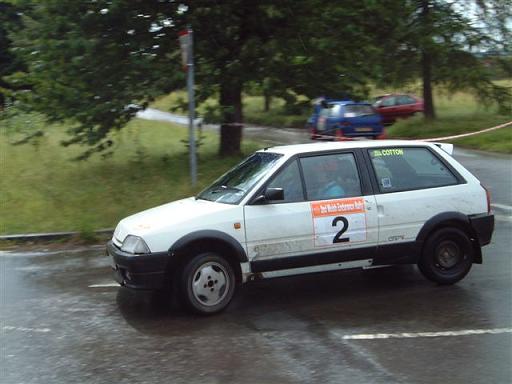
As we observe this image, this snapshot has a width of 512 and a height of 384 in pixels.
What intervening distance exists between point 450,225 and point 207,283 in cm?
280

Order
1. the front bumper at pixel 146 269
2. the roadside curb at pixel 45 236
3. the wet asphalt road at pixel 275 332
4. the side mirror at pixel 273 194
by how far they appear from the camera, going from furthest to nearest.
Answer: the roadside curb at pixel 45 236 → the side mirror at pixel 273 194 → the front bumper at pixel 146 269 → the wet asphalt road at pixel 275 332

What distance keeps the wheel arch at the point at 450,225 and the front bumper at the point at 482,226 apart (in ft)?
0.13

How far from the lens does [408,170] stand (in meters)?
6.80

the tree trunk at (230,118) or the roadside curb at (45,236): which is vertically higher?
the tree trunk at (230,118)

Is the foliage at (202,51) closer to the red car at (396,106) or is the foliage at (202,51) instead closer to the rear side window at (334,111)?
the rear side window at (334,111)

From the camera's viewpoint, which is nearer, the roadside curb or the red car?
the roadside curb

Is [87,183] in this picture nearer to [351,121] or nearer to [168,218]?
[168,218]

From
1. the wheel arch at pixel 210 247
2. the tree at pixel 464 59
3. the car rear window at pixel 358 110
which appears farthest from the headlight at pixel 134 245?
the car rear window at pixel 358 110

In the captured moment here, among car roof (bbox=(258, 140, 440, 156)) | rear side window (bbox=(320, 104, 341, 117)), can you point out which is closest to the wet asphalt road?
car roof (bbox=(258, 140, 440, 156))

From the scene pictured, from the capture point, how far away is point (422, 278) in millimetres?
7223

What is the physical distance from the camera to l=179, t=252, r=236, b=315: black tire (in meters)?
5.90

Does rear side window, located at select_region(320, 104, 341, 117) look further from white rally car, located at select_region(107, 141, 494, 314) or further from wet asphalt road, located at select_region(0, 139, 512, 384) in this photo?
white rally car, located at select_region(107, 141, 494, 314)

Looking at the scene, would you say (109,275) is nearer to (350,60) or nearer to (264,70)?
(264,70)

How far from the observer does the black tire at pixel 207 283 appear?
590cm
